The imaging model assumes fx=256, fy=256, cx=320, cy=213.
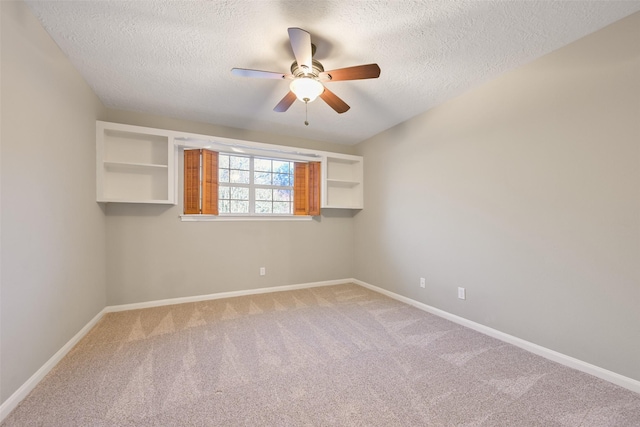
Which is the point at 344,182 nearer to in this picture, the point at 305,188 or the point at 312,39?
the point at 305,188

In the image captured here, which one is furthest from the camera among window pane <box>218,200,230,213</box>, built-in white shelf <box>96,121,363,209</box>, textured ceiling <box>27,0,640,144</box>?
window pane <box>218,200,230,213</box>

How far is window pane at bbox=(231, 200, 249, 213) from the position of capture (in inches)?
152

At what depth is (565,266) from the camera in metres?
2.01

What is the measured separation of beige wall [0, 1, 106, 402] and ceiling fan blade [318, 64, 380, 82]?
1.91 m

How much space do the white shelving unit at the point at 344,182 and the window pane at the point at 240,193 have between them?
A: 4.22ft

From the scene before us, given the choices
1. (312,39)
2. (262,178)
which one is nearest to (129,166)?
(262,178)

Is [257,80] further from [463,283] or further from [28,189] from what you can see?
[463,283]

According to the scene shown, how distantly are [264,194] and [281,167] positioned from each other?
53 centimetres

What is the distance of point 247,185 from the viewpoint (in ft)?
12.9

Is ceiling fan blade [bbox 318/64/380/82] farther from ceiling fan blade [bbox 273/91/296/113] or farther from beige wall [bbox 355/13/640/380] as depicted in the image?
beige wall [bbox 355/13/640/380]

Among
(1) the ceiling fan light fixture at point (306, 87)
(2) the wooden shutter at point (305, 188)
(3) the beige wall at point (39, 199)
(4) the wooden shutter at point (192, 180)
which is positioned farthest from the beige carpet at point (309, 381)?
(1) the ceiling fan light fixture at point (306, 87)

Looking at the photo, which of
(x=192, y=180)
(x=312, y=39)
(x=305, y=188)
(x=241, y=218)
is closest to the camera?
(x=312, y=39)

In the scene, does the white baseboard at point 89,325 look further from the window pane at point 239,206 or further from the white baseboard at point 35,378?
the window pane at point 239,206

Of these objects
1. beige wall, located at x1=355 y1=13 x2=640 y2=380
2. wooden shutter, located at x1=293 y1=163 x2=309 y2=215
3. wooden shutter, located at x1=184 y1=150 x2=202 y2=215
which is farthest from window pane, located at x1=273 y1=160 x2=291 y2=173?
beige wall, located at x1=355 y1=13 x2=640 y2=380
